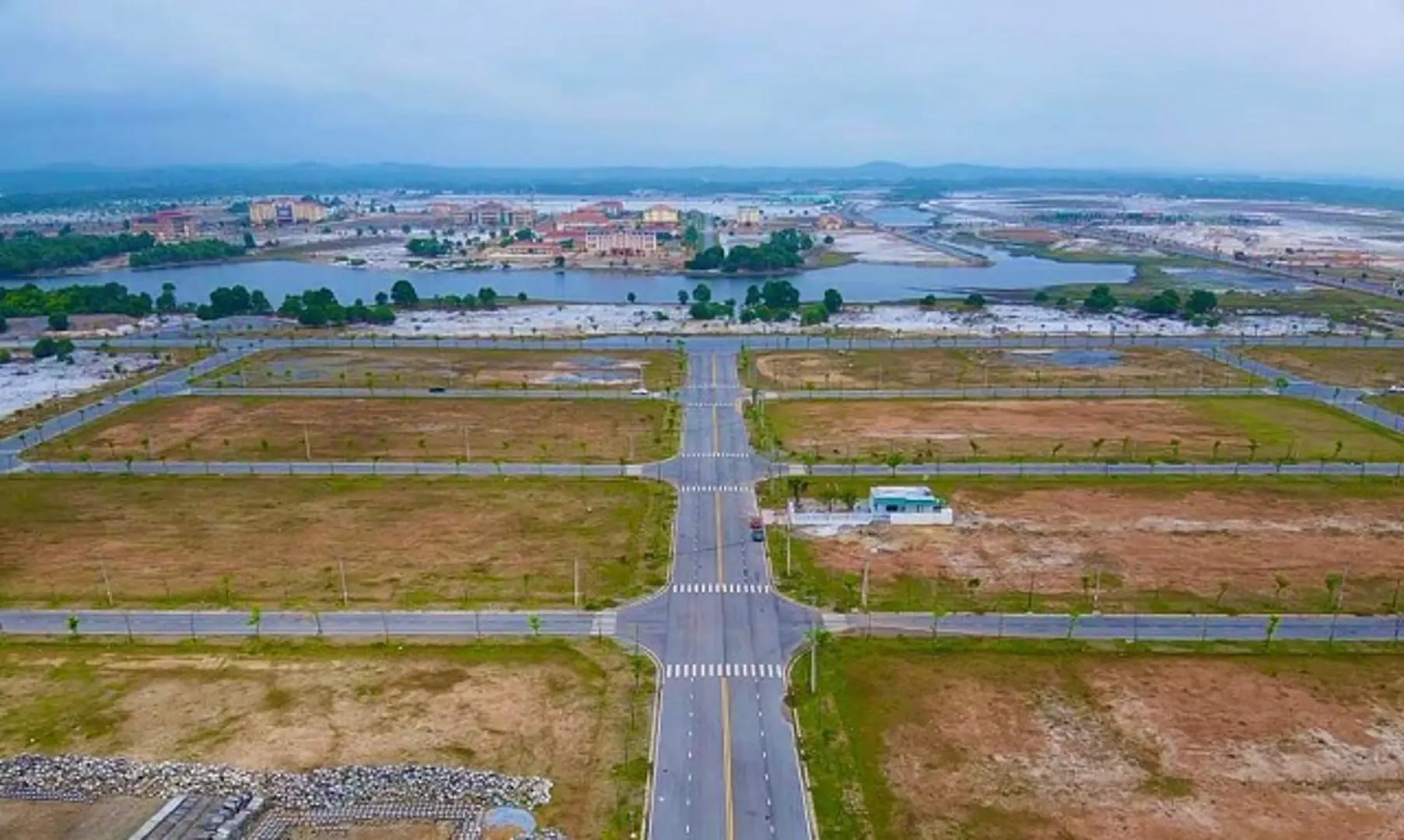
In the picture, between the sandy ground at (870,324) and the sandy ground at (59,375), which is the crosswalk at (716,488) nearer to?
the sandy ground at (870,324)

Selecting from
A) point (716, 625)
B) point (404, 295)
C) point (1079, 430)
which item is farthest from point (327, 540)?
point (404, 295)

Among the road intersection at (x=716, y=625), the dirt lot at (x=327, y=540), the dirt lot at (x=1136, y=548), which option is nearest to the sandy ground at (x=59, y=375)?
the road intersection at (x=716, y=625)

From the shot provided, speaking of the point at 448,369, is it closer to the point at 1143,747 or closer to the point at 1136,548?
the point at 1136,548

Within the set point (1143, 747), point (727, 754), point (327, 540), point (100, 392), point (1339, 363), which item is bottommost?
point (1143, 747)

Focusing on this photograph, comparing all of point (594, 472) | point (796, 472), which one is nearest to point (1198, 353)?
point (796, 472)

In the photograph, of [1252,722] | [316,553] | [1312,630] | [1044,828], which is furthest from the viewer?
[316,553]

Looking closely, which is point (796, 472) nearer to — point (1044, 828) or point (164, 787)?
point (1044, 828)
